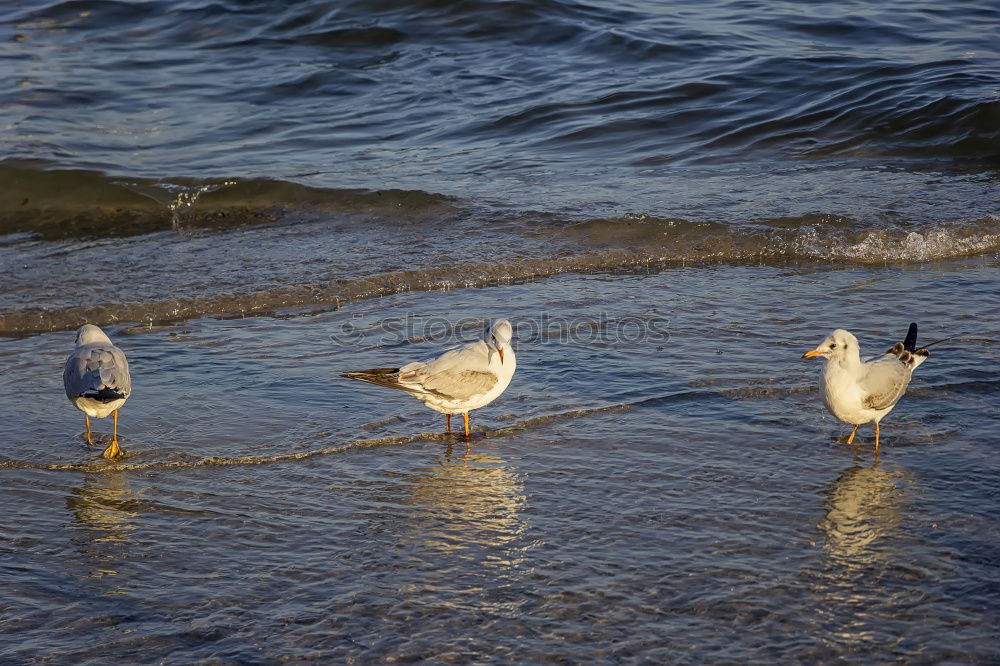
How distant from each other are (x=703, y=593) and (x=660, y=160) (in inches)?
329

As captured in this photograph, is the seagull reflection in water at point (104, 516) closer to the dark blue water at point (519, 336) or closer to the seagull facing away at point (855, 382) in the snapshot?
the dark blue water at point (519, 336)

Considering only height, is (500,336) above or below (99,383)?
above

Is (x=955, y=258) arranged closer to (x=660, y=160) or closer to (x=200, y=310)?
(x=660, y=160)

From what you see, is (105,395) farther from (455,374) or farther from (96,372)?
(455,374)

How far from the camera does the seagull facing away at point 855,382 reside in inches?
202

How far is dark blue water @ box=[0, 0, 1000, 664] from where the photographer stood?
12.6 ft

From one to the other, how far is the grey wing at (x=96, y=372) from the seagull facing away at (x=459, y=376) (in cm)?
114

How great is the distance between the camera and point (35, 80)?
14344 millimetres

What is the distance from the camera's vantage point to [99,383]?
5.32 metres

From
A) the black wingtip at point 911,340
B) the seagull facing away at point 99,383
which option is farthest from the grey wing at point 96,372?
the black wingtip at point 911,340
